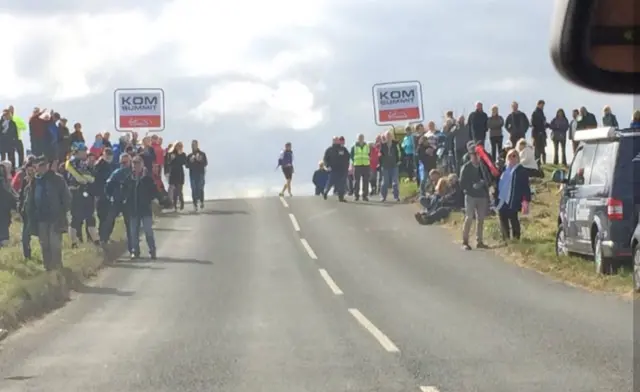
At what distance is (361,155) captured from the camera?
3619 cm

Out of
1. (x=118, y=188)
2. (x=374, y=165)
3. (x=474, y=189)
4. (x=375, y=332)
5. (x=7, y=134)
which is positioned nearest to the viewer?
(x=375, y=332)

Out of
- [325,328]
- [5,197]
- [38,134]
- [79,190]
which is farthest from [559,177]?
[38,134]

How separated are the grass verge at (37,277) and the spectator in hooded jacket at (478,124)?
8.99 m

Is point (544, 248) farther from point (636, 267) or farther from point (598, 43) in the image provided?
point (598, 43)

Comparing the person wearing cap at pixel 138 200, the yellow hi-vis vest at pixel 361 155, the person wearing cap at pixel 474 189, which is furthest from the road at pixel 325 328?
the yellow hi-vis vest at pixel 361 155

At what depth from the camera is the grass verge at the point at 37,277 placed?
630 inches

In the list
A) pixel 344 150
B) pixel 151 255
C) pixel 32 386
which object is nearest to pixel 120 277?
pixel 151 255

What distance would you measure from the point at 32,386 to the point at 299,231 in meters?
19.5

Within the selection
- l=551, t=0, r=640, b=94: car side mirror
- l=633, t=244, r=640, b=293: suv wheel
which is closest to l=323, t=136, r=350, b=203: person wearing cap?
l=633, t=244, r=640, b=293: suv wheel

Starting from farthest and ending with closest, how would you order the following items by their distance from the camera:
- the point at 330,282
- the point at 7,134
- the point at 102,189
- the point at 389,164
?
the point at 389,164, the point at 7,134, the point at 102,189, the point at 330,282

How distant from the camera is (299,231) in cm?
2958

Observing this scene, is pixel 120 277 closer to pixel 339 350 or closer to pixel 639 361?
pixel 339 350

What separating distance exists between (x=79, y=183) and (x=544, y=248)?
913cm

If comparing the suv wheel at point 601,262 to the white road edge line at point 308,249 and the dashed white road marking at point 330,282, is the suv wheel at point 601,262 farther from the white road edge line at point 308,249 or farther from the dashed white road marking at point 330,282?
the white road edge line at point 308,249
